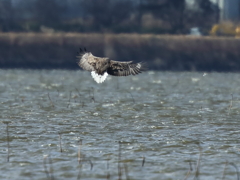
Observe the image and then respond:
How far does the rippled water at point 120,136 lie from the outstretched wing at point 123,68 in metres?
1.39

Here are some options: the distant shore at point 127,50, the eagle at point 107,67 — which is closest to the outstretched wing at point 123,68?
the eagle at point 107,67

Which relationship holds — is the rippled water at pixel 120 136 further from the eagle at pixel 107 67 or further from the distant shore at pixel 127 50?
the distant shore at pixel 127 50

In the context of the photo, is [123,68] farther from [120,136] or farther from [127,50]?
[127,50]

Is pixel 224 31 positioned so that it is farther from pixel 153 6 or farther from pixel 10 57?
pixel 10 57

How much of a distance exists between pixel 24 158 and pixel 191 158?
3158 mm

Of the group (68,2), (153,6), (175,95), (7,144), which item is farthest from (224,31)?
(7,144)

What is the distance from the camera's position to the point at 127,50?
5059cm

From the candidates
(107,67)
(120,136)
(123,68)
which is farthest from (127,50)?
(120,136)

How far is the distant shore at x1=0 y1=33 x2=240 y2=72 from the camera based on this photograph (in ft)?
161

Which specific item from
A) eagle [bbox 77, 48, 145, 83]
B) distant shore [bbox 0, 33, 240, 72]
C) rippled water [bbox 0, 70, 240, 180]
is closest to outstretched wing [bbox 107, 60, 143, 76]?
eagle [bbox 77, 48, 145, 83]

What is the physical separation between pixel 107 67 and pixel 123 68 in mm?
469

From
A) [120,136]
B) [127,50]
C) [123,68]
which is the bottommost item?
[120,136]

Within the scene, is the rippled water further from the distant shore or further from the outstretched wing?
the distant shore

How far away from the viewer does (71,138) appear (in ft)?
44.0
